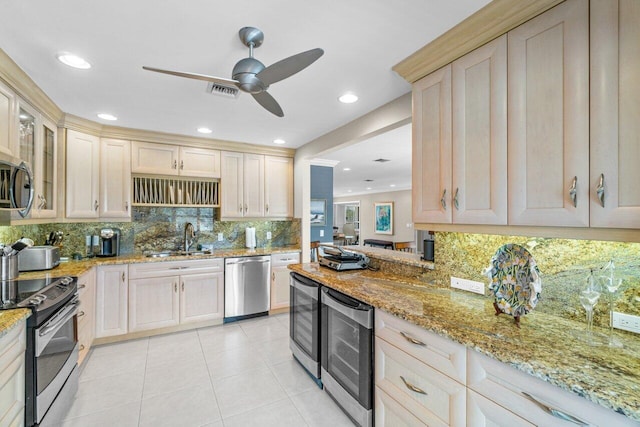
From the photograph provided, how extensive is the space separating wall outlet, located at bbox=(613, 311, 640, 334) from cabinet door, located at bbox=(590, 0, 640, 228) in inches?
20.2

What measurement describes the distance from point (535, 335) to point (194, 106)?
10.0ft

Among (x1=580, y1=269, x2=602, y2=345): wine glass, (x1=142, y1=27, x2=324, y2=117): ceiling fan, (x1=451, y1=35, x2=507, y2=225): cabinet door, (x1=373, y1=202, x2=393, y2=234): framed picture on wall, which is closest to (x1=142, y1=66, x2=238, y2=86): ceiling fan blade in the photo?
(x1=142, y1=27, x2=324, y2=117): ceiling fan

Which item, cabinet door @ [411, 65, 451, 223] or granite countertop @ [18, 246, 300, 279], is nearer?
cabinet door @ [411, 65, 451, 223]

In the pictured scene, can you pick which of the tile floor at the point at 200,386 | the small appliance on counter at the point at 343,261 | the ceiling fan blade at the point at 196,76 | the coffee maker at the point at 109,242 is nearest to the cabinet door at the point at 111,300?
the tile floor at the point at 200,386

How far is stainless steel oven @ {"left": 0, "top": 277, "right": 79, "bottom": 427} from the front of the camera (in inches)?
69.7

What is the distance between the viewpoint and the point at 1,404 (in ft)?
4.94

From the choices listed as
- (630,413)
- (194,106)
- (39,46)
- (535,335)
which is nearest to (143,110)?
(194,106)

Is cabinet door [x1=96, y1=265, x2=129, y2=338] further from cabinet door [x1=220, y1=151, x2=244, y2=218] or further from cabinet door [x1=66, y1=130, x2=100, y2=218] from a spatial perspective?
cabinet door [x1=220, y1=151, x2=244, y2=218]

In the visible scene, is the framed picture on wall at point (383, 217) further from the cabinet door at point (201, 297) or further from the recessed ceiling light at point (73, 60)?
the recessed ceiling light at point (73, 60)

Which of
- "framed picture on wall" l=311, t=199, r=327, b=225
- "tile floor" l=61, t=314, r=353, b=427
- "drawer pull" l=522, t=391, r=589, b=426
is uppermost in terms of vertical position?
"framed picture on wall" l=311, t=199, r=327, b=225

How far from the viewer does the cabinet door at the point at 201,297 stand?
12.0 feet

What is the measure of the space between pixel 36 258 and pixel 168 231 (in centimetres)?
152

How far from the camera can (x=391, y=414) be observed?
5.60 feet

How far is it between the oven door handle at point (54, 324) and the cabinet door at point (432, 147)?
2526 millimetres
